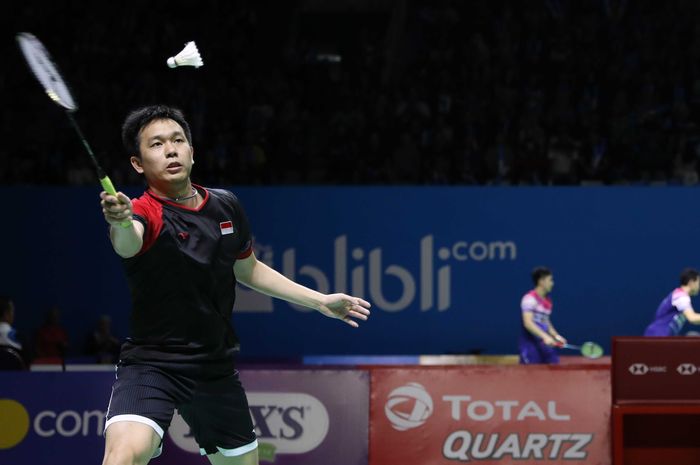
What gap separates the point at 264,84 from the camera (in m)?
14.9

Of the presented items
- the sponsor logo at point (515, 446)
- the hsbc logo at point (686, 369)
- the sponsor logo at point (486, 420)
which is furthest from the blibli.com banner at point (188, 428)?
the hsbc logo at point (686, 369)

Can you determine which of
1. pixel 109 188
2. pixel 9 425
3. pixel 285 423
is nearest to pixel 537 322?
pixel 285 423

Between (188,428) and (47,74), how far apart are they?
12.6 ft

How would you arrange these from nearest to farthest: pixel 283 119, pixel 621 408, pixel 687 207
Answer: pixel 621 408, pixel 687 207, pixel 283 119

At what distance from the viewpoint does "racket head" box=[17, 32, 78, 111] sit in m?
4.07

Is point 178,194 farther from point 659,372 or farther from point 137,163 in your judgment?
point 659,372

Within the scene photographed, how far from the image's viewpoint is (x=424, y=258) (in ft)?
44.1

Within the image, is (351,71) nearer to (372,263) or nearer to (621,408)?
(372,263)

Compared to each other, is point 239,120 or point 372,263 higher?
point 239,120

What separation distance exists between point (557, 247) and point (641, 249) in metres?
0.93

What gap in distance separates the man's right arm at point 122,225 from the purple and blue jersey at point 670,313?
755 centimetres

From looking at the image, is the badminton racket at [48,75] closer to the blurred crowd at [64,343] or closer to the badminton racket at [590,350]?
the blurred crowd at [64,343]

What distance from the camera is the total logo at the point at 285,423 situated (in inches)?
299

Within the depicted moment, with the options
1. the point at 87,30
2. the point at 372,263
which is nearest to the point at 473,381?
the point at 372,263
